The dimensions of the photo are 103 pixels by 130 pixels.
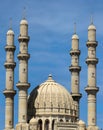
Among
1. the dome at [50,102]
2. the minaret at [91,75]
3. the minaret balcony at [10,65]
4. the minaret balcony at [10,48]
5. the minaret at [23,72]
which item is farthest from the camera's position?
the dome at [50,102]

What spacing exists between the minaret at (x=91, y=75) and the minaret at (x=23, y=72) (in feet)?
25.6

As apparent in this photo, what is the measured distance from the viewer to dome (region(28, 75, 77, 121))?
115500mm

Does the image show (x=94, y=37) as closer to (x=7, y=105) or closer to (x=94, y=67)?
(x=94, y=67)

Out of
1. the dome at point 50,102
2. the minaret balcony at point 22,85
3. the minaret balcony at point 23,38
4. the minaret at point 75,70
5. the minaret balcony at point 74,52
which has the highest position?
the minaret balcony at point 23,38

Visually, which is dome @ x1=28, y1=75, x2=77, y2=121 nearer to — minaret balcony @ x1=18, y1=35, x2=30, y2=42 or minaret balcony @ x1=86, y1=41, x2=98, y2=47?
minaret balcony @ x1=86, y1=41, x2=98, y2=47

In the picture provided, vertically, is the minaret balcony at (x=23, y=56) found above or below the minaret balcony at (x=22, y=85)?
above

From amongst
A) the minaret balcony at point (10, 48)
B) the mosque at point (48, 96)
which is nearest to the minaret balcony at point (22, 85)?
the mosque at point (48, 96)

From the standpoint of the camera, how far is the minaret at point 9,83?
371ft

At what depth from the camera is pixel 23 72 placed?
112m

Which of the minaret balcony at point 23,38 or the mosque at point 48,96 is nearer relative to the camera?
the mosque at point 48,96

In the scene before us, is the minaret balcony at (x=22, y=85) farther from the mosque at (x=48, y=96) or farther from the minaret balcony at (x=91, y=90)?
the minaret balcony at (x=91, y=90)

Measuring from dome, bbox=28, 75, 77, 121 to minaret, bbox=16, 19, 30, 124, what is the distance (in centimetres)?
455

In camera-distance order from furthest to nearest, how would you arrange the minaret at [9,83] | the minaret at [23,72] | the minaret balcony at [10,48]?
1. the minaret balcony at [10,48]
2. the minaret at [9,83]
3. the minaret at [23,72]

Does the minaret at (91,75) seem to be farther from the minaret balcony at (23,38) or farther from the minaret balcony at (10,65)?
the minaret balcony at (10,65)
